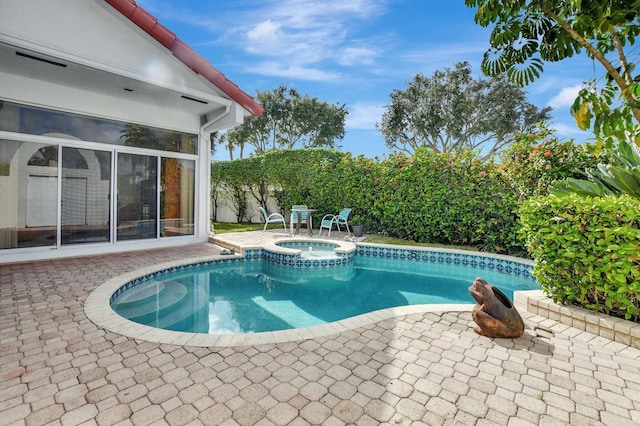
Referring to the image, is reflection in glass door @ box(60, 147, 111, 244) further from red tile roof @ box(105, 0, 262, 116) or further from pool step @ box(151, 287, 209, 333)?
pool step @ box(151, 287, 209, 333)

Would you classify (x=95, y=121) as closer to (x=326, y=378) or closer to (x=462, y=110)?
(x=326, y=378)

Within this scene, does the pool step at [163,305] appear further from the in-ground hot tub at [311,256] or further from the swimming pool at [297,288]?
the in-ground hot tub at [311,256]

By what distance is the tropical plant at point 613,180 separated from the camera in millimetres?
4906

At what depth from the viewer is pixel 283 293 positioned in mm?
6293

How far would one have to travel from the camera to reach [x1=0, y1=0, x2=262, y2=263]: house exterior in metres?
5.78

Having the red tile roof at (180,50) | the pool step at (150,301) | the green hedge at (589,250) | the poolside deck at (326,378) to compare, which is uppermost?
the red tile roof at (180,50)

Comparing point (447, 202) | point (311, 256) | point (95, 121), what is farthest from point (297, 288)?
point (95, 121)

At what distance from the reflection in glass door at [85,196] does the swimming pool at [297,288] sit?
2.78 meters

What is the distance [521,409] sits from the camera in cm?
229

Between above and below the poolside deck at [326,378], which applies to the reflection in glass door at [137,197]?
above

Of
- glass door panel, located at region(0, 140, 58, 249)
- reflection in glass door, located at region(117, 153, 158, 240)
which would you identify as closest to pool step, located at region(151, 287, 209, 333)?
reflection in glass door, located at region(117, 153, 158, 240)

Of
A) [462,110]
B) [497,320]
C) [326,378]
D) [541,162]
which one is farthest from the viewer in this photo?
[462,110]

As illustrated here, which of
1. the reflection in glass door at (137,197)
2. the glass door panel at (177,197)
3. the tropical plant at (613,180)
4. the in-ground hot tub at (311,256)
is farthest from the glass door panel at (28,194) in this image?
the tropical plant at (613,180)

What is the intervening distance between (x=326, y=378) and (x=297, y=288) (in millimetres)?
4029
